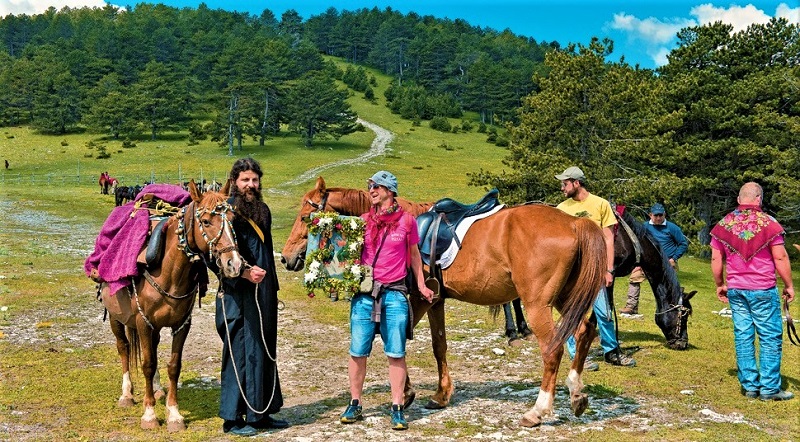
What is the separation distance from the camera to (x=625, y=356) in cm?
930

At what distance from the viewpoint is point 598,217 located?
8.62m

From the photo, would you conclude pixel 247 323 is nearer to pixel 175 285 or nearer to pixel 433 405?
pixel 175 285

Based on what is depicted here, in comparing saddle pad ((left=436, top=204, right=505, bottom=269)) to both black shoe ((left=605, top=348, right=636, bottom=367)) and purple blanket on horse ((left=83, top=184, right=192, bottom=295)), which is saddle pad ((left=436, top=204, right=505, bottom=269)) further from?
black shoe ((left=605, top=348, right=636, bottom=367))

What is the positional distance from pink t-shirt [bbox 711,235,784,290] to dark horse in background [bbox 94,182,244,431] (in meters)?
5.75

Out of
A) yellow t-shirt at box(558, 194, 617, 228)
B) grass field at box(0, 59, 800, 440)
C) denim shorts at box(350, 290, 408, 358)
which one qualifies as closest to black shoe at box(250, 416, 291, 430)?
grass field at box(0, 59, 800, 440)

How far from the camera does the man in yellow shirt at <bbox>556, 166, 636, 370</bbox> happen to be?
8.47m

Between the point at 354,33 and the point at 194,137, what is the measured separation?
10862cm

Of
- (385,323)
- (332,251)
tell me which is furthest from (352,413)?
(332,251)

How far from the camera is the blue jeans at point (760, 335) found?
7.55m

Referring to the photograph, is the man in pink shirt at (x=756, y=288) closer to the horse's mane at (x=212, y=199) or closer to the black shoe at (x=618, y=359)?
the black shoe at (x=618, y=359)

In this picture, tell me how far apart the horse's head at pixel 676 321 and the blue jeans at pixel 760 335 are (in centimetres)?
220

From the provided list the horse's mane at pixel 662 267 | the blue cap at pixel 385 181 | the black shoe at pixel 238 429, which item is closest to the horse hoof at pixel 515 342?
the horse's mane at pixel 662 267

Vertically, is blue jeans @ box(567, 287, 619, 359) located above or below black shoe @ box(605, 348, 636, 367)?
above

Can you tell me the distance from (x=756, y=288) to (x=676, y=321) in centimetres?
255
